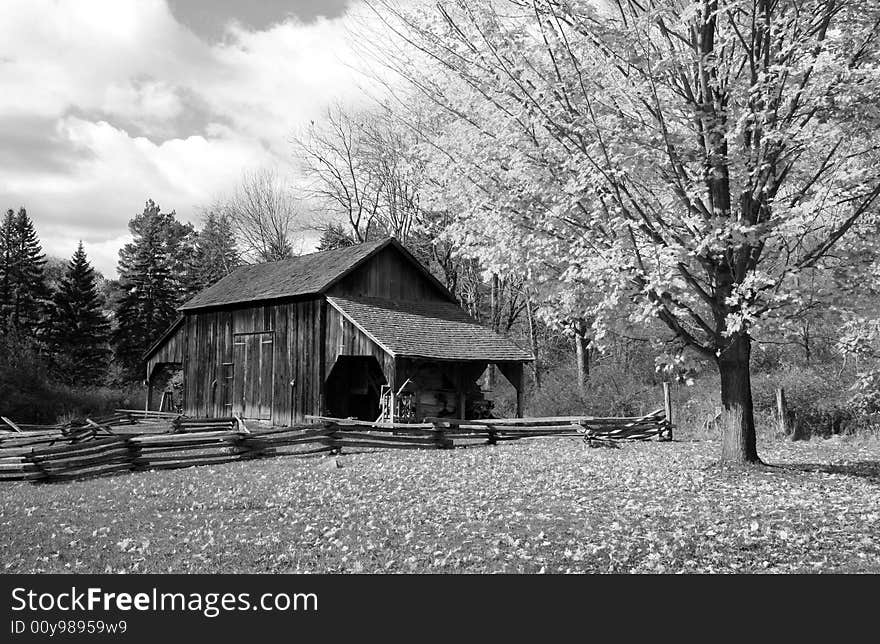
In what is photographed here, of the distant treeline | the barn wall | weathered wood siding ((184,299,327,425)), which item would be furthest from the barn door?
the distant treeline

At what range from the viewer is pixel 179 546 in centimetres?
800

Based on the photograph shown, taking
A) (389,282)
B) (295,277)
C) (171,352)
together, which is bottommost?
(171,352)

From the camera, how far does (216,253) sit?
173 ft

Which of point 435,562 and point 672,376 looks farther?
point 672,376

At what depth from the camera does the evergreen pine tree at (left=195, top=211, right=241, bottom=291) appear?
51.8 metres

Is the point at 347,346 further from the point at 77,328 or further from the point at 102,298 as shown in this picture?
the point at 102,298

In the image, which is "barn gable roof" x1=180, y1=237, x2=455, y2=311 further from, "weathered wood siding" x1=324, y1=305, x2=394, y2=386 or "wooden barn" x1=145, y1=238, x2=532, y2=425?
"weathered wood siding" x1=324, y1=305, x2=394, y2=386

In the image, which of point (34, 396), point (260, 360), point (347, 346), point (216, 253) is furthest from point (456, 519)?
point (216, 253)

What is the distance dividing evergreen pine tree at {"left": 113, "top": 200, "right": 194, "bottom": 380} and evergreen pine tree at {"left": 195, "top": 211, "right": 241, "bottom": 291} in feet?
5.35

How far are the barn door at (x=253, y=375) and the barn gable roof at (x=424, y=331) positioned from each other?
379 centimetres

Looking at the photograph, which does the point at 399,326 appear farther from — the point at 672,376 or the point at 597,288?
the point at 597,288

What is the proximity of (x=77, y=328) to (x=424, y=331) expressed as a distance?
31839 millimetres

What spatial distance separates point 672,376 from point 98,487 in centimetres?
1965
